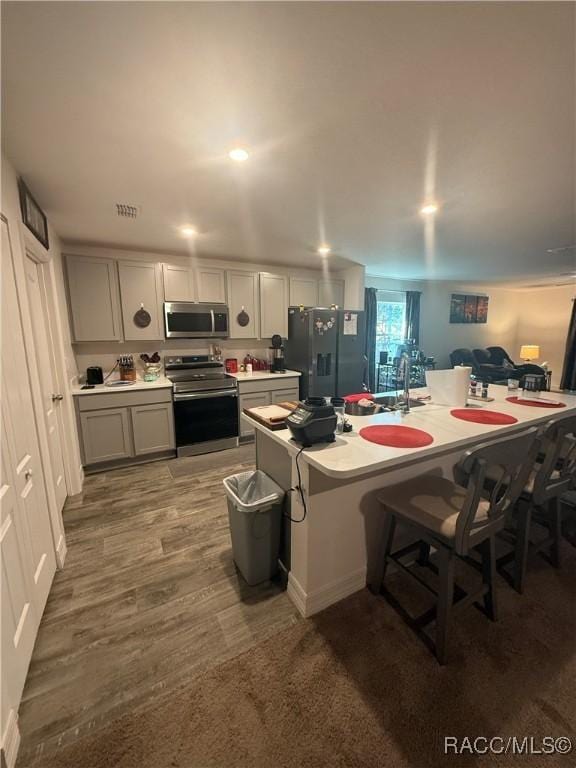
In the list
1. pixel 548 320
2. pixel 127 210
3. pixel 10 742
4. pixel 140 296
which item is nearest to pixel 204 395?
pixel 140 296

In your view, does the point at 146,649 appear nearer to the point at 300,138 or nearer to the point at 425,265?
the point at 300,138

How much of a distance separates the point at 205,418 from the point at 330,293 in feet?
9.29

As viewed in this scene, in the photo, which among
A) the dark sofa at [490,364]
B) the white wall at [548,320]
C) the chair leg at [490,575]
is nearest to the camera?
the chair leg at [490,575]

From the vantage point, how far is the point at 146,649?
1.45 m

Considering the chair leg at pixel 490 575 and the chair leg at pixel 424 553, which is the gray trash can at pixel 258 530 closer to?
the chair leg at pixel 424 553

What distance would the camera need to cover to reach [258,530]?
5.59 ft

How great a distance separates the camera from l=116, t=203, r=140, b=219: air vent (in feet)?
7.85

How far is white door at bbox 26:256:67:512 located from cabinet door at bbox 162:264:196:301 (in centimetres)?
143

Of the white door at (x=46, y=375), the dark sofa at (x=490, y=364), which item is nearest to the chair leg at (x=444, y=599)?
the white door at (x=46, y=375)

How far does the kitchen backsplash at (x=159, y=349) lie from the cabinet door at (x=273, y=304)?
0.30 meters

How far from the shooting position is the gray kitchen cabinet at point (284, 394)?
13.7 ft

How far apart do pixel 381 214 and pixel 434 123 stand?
121cm

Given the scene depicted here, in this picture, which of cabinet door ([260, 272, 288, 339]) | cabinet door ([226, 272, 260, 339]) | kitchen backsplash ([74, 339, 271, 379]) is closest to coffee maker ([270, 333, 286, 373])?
cabinet door ([260, 272, 288, 339])

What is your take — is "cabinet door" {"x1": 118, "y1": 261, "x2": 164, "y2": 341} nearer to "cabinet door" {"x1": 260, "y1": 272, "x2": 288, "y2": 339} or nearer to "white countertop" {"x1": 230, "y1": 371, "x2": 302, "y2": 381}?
"white countertop" {"x1": 230, "y1": 371, "x2": 302, "y2": 381}
